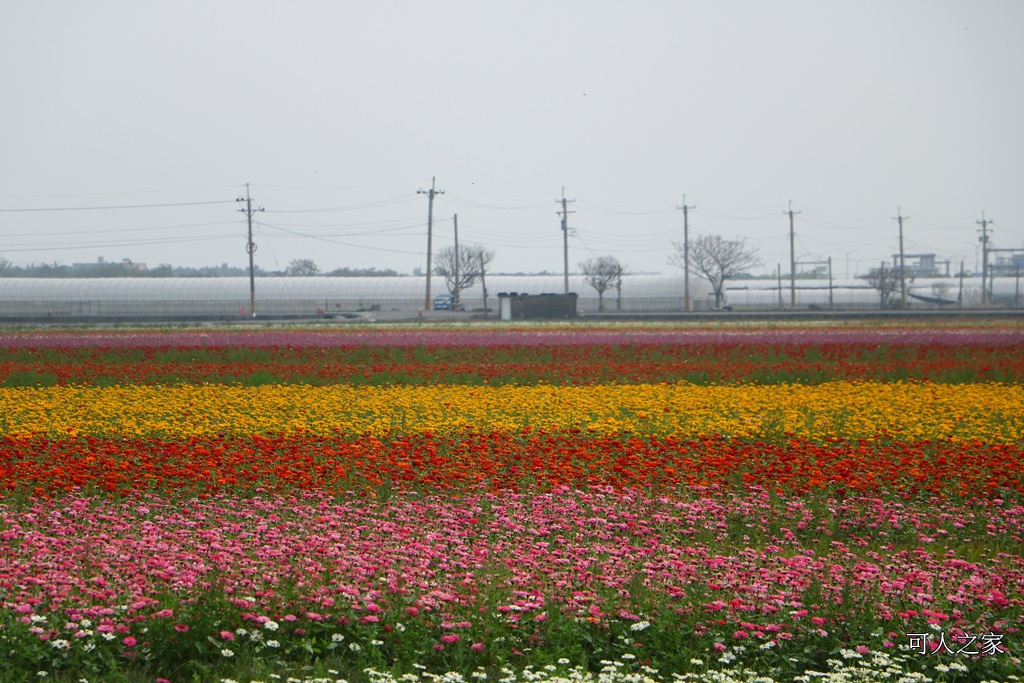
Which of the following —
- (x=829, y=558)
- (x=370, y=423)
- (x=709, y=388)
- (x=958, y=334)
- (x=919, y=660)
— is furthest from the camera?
(x=958, y=334)

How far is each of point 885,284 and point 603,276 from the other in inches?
1144

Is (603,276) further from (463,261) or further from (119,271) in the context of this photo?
(119,271)

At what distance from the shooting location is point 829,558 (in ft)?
26.9

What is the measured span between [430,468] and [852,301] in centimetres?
9568

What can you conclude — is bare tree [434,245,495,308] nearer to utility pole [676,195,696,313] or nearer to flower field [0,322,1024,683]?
utility pole [676,195,696,313]

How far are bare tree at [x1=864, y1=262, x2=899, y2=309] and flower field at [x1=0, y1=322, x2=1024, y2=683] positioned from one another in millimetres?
76085

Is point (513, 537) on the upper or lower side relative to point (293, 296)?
lower

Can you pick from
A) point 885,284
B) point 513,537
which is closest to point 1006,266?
point 885,284

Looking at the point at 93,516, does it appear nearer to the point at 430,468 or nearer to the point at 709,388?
the point at 430,468

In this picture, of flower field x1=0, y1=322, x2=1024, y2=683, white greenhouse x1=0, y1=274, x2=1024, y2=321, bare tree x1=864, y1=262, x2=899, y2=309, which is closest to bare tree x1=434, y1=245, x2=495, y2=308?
white greenhouse x1=0, y1=274, x2=1024, y2=321

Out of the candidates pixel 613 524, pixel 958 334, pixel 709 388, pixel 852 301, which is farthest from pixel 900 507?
pixel 852 301

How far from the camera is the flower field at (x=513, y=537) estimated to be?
6.32m

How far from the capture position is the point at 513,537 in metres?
8.58

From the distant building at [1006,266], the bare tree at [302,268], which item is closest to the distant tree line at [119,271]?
the bare tree at [302,268]
